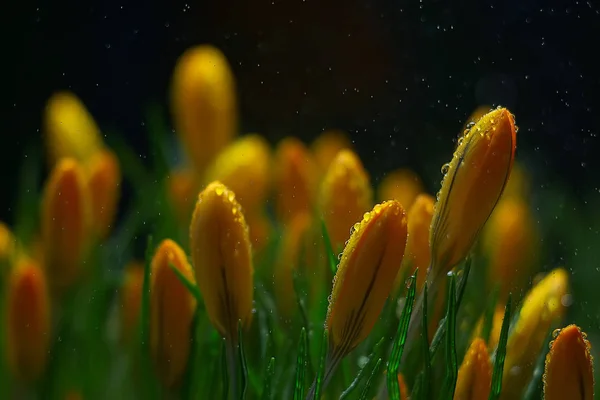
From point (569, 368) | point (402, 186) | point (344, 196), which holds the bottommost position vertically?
point (569, 368)

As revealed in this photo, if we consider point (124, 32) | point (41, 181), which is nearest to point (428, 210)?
point (124, 32)

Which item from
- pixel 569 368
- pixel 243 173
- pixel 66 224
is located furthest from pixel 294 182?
pixel 569 368

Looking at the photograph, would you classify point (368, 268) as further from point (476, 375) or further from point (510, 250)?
point (510, 250)

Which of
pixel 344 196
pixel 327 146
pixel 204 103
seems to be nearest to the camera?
pixel 344 196

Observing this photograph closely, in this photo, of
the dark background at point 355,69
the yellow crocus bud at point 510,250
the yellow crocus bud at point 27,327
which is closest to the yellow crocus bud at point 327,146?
the dark background at point 355,69

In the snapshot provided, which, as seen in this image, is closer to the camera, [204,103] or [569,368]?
[569,368]

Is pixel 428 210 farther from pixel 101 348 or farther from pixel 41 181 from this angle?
pixel 41 181
